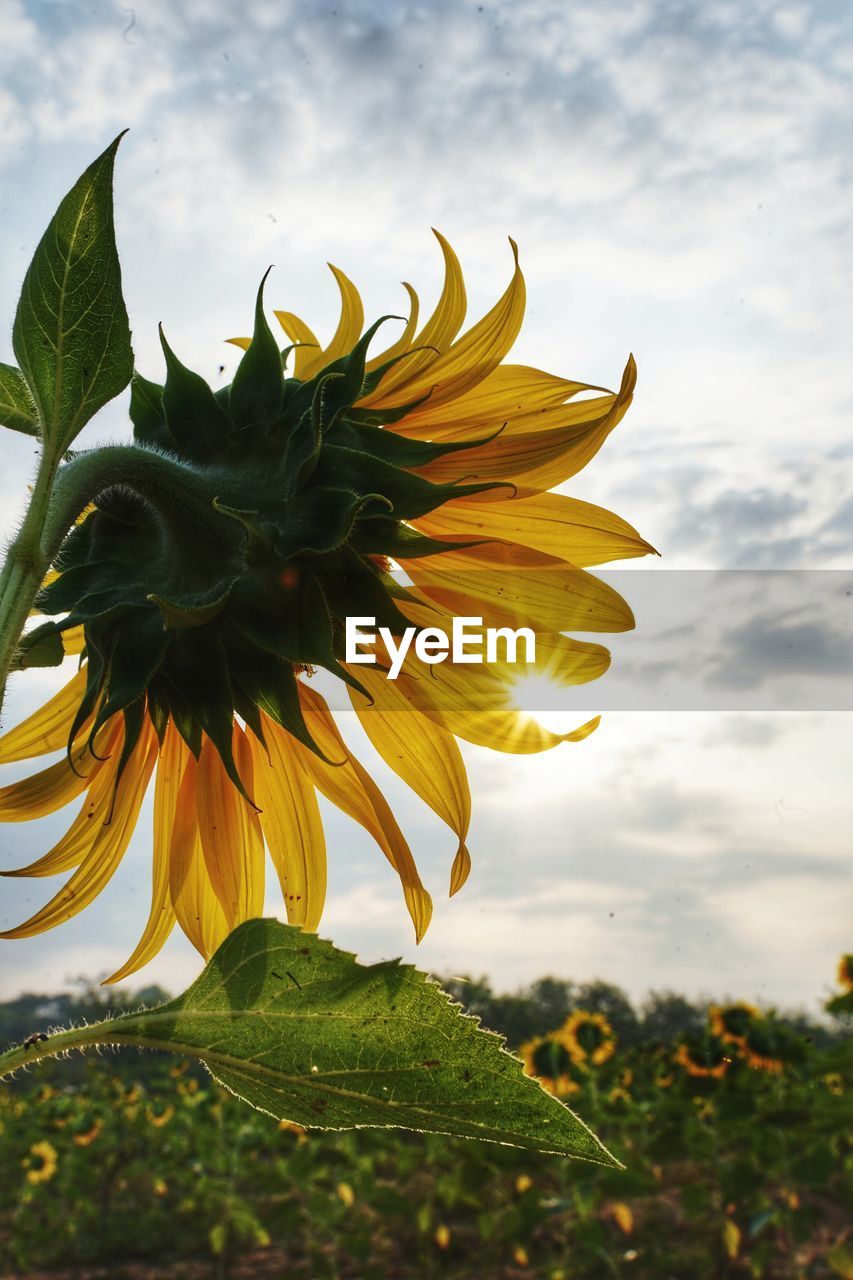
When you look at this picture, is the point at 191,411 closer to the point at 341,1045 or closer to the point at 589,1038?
the point at 341,1045

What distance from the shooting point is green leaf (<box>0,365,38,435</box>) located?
2.27 ft

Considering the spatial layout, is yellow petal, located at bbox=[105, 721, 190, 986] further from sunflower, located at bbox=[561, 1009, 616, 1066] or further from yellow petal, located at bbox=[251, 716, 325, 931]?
sunflower, located at bbox=[561, 1009, 616, 1066]

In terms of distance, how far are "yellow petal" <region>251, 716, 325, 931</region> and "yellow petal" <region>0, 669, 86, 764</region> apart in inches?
7.1

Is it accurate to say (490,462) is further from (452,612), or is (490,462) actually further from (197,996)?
(197,996)

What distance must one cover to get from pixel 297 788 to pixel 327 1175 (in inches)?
183

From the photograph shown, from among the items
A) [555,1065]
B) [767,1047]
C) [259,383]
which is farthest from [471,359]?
[555,1065]

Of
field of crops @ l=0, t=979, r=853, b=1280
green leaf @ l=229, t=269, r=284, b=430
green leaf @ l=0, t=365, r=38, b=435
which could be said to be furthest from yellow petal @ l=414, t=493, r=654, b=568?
field of crops @ l=0, t=979, r=853, b=1280

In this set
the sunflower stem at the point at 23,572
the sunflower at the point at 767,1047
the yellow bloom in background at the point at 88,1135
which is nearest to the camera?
the sunflower stem at the point at 23,572

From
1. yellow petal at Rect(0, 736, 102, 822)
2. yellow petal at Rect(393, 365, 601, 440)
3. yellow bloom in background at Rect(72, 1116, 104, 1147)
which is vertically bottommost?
yellow bloom in background at Rect(72, 1116, 104, 1147)

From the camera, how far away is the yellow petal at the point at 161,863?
1.09m

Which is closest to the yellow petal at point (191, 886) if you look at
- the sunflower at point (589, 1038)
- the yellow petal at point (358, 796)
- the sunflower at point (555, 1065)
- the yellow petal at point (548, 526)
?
the yellow petal at point (358, 796)

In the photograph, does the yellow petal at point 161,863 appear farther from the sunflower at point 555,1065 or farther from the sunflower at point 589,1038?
the sunflower at point 589,1038

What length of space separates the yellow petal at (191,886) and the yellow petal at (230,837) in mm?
15

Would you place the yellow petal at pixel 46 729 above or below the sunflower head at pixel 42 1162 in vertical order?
above
